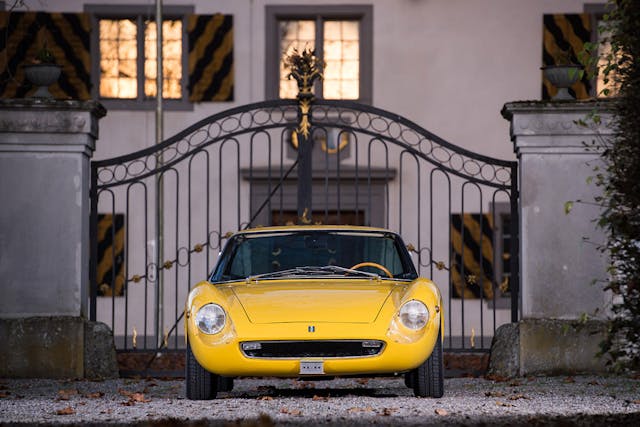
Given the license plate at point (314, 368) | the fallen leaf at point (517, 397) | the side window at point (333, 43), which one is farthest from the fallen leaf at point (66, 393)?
the side window at point (333, 43)

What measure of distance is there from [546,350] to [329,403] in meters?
3.78

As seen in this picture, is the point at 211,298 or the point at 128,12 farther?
the point at 128,12

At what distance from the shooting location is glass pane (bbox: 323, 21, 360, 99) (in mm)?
20578

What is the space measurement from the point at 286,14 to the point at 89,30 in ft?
10.1

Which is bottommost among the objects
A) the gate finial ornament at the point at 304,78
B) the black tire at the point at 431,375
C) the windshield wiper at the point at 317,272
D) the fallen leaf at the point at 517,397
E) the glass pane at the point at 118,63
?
the fallen leaf at the point at 517,397

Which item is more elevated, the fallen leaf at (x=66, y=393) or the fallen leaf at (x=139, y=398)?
the fallen leaf at (x=139, y=398)

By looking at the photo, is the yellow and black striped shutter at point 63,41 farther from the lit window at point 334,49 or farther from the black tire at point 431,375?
the black tire at point 431,375

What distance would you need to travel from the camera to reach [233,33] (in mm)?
20688

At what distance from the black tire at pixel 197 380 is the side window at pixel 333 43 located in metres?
11.4

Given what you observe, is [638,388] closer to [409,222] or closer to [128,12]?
[409,222]

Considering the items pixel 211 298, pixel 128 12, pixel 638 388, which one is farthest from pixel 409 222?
pixel 211 298

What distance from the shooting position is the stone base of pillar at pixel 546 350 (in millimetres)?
12219

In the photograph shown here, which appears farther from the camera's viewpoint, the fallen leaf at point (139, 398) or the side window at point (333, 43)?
the side window at point (333, 43)

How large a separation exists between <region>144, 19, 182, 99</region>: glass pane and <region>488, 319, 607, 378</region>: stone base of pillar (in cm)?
971
